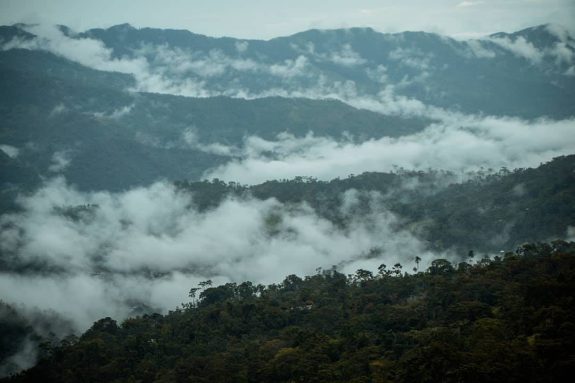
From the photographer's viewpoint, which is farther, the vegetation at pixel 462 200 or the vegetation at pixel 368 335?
the vegetation at pixel 462 200

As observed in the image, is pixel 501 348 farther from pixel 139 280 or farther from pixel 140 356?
pixel 139 280

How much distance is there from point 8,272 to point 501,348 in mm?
76686

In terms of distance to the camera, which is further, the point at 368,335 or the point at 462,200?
the point at 462,200

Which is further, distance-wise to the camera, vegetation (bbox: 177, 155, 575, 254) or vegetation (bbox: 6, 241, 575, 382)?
vegetation (bbox: 177, 155, 575, 254)

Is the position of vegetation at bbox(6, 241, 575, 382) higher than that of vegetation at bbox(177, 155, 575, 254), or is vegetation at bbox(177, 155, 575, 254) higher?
vegetation at bbox(177, 155, 575, 254)

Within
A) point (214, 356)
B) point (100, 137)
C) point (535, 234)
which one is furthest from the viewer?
point (100, 137)

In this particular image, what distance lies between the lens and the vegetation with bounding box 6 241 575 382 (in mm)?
32688

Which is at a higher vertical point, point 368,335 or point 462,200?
point 462,200

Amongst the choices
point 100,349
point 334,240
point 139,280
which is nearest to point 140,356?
point 100,349

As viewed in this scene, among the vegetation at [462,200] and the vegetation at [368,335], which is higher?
the vegetation at [462,200]

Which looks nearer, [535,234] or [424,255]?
[535,234]

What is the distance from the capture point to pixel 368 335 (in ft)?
146

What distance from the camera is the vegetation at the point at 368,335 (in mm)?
32688

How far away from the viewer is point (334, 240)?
335 feet
